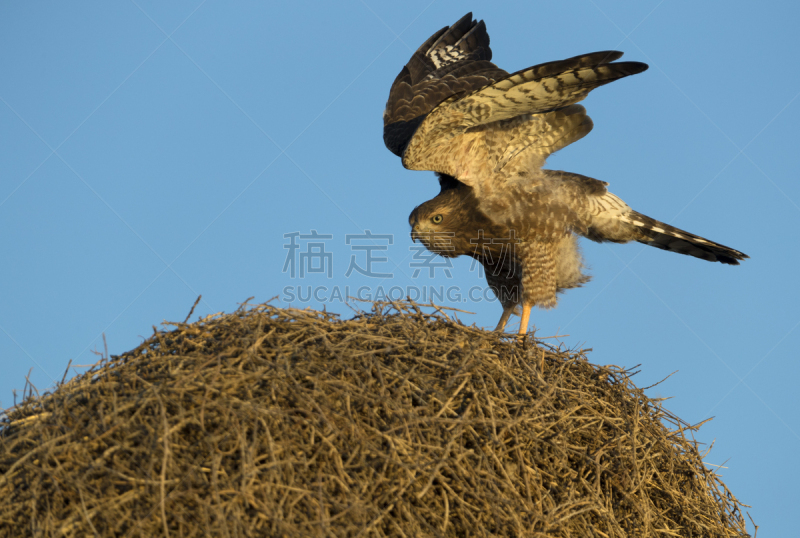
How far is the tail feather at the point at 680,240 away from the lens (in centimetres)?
615

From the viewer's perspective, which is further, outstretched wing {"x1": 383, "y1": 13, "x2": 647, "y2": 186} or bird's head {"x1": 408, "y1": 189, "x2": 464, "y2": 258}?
bird's head {"x1": 408, "y1": 189, "x2": 464, "y2": 258}

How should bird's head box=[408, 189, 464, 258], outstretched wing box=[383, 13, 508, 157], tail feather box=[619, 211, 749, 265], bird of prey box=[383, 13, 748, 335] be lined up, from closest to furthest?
bird of prey box=[383, 13, 748, 335], bird's head box=[408, 189, 464, 258], tail feather box=[619, 211, 749, 265], outstretched wing box=[383, 13, 508, 157]

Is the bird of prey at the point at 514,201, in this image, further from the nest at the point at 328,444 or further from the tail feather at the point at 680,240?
the nest at the point at 328,444

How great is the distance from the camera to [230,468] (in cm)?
255

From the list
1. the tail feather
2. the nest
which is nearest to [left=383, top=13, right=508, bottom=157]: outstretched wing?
the tail feather

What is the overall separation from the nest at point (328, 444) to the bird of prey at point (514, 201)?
214cm

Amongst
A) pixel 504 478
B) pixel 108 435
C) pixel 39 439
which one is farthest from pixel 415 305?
pixel 39 439

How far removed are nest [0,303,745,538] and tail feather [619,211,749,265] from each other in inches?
120

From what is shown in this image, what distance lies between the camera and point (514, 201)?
232 inches

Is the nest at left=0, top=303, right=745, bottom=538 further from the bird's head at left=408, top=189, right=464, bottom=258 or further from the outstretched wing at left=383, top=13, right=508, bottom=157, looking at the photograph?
the outstretched wing at left=383, top=13, right=508, bottom=157

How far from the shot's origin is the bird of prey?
5504 millimetres

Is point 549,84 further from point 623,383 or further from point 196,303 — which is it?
point 196,303

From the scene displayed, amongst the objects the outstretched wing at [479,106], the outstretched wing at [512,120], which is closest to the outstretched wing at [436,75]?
the outstretched wing at [479,106]

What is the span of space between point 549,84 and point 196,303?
3.22 metres
